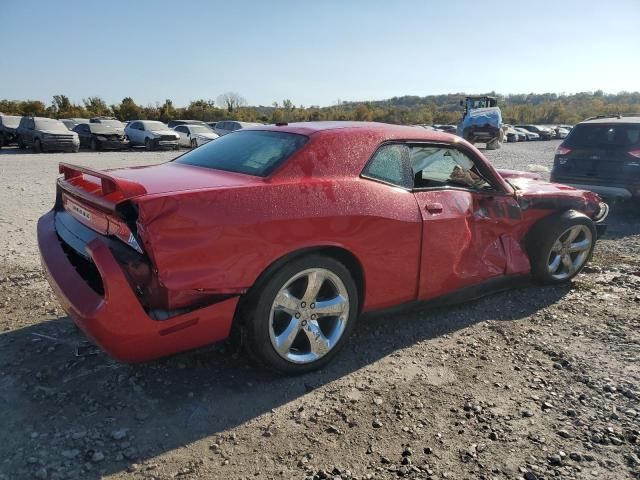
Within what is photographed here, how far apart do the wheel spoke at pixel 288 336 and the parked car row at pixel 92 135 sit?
60.9ft

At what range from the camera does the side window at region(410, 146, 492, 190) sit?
11.6ft

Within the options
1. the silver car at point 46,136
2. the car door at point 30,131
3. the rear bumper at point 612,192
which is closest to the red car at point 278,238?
the rear bumper at point 612,192

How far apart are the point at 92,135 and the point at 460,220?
22712mm

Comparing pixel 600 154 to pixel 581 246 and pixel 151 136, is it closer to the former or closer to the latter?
pixel 581 246

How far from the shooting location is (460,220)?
11.6ft

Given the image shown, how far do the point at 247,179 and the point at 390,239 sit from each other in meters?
0.99

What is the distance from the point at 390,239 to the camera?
3.14 m

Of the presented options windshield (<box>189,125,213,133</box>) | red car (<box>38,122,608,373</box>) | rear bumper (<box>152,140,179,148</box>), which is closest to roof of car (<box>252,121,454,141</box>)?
red car (<box>38,122,608,373</box>)

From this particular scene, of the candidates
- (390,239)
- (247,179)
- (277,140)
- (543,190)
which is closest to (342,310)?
(390,239)

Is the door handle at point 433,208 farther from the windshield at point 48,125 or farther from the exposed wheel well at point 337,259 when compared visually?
the windshield at point 48,125

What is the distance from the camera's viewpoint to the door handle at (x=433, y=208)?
336 cm

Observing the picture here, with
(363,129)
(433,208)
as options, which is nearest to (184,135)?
(363,129)

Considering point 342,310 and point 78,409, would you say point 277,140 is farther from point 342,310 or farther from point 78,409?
point 78,409

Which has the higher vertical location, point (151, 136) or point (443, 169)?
point (443, 169)
